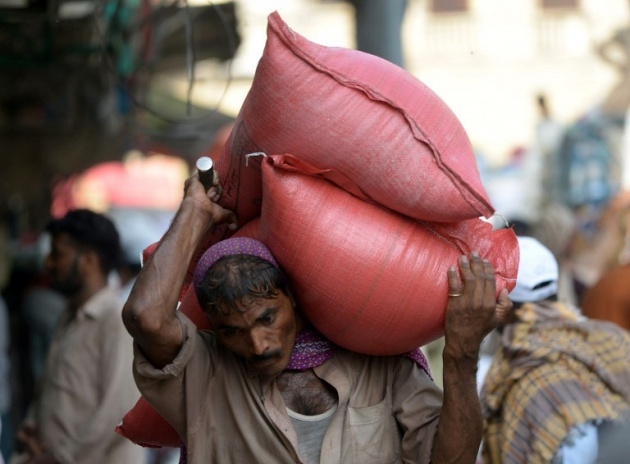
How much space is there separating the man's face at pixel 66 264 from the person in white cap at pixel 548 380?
78.1 inches

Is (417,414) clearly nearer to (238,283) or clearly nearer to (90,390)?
(238,283)

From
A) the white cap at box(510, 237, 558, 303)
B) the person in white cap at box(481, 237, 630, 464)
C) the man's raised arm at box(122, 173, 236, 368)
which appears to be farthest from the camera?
the white cap at box(510, 237, 558, 303)

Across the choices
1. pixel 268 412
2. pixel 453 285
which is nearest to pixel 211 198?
pixel 268 412

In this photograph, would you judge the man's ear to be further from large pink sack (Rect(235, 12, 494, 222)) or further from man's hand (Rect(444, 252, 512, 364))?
man's hand (Rect(444, 252, 512, 364))

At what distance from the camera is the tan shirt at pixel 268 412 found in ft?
9.57

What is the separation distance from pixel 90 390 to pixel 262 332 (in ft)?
7.40

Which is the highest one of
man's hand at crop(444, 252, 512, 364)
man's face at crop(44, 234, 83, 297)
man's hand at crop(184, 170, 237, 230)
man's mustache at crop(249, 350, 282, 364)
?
man's hand at crop(184, 170, 237, 230)

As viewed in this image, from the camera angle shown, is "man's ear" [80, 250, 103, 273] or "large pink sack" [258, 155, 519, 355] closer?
"large pink sack" [258, 155, 519, 355]

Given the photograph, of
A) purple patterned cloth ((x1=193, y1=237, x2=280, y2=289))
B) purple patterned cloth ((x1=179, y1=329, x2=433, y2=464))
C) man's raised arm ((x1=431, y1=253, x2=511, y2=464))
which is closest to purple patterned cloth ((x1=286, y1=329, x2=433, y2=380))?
purple patterned cloth ((x1=179, y1=329, x2=433, y2=464))

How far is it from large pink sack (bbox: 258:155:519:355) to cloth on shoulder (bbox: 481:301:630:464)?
1123mm

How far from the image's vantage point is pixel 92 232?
5090 millimetres

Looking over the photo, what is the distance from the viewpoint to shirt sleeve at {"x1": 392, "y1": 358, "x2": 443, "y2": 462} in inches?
115

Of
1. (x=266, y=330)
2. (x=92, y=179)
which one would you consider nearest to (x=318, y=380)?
(x=266, y=330)

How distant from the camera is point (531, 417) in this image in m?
3.87
